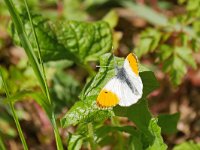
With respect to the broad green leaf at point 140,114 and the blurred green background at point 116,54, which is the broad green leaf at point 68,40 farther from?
the broad green leaf at point 140,114

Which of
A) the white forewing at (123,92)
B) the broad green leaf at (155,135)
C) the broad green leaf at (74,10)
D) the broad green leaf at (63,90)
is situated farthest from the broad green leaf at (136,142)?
the broad green leaf at (74,10)

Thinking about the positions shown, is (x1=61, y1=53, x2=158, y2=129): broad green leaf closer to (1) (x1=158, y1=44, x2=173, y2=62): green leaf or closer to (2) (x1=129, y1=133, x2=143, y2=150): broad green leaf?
(2) (x1=129, y1=133, x2=143, y2=150): broad green leaf

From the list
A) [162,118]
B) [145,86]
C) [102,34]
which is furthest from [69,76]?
[145,86]

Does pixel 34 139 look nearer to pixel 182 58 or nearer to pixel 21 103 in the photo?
pixel 21 103

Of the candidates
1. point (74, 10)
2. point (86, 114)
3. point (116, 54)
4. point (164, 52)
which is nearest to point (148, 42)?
point (164, 52)

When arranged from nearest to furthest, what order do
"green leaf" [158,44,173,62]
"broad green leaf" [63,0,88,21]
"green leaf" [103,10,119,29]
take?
"green leaf" [158,44,173,62] → "green leaf" [103,10,119,29] → "broad green leaf" [63,0,88,21]

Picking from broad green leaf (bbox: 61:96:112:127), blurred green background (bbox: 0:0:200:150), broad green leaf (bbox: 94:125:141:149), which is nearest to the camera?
broad green leaf (bbox: 61:96:112:127)

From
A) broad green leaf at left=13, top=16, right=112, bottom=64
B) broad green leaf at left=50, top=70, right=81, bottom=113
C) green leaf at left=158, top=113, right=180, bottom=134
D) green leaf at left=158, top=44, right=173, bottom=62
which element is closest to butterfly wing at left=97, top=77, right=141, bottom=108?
green leaf at left=158, top=113, right=180, bottom=134
